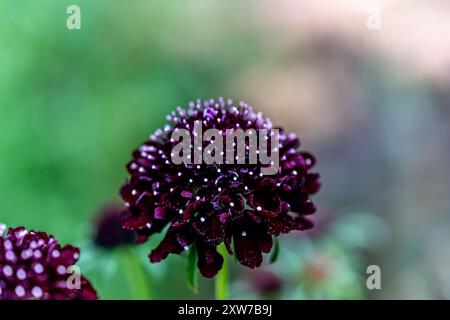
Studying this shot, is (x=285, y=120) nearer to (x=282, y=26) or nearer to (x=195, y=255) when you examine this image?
(x=282, y=26)

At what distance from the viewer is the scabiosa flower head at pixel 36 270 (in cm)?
65

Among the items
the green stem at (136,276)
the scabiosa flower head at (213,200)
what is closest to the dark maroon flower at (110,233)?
the green stem at (136,276)

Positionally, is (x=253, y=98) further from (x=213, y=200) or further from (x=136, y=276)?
(x=213, y=200)

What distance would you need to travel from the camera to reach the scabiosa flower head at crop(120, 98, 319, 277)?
2.56 feet

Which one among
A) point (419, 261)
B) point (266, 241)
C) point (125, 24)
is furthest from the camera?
point (125, 24)

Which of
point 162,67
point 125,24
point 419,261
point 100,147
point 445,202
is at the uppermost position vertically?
point 125,24

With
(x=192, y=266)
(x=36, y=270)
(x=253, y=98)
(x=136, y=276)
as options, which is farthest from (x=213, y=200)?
(x=253, y=98)

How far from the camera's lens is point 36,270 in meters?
0.65

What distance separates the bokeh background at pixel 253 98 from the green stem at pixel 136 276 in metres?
0.64

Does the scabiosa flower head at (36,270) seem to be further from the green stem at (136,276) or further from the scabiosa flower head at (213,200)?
the green stem at (136,276)

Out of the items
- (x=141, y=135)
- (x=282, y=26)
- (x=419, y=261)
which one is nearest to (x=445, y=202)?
(x=419, y=261)

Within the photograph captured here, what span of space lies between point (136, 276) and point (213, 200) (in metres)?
0.43

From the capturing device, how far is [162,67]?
246 centimetres

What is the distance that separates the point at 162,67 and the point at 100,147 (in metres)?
0.39
